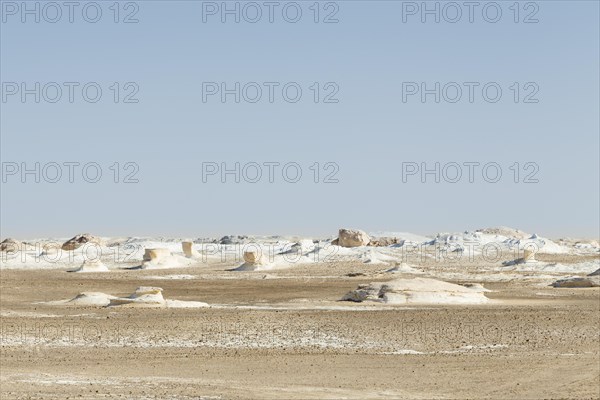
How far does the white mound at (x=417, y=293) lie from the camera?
34.2 metres

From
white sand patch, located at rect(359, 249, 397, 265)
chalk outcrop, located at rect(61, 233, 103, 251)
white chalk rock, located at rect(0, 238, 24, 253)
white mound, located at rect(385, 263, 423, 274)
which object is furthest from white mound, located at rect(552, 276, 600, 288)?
chalk outcrop, located at rect(61, 233, 103, 251)

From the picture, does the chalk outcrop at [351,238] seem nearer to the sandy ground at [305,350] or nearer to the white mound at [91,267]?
the white mound at [91,267]

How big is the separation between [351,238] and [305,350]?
6781 centimetres

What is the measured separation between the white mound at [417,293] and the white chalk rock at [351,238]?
178 feet

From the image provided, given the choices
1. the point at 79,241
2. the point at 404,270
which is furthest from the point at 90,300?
the point at 79,241

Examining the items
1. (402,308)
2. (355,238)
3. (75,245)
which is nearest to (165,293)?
(402,308)

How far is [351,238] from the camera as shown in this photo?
90.6 meters

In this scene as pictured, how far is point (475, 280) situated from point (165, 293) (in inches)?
673

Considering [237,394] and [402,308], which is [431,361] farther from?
[402,308]

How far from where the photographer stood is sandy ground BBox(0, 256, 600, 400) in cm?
1798

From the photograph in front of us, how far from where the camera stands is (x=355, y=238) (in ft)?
298

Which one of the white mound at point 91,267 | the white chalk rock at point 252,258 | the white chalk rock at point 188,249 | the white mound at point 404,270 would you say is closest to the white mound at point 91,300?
the white mound at point 404,270

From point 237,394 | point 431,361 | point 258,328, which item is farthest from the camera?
point 258,328

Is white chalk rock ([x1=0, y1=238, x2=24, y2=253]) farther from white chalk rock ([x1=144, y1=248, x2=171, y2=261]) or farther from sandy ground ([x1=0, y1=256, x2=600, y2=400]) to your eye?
sandy ground ([x1=0, y1=256, x2=600, y2=400])
